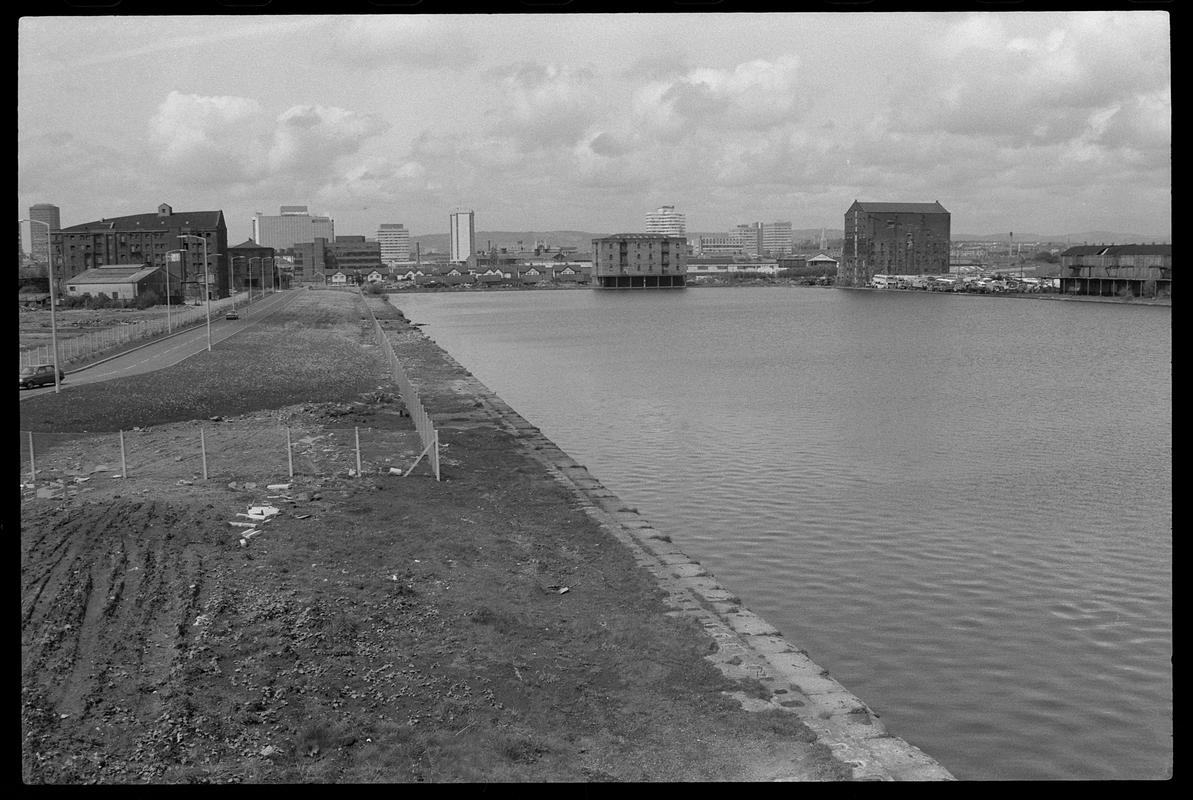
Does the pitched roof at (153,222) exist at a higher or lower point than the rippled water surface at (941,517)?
higher

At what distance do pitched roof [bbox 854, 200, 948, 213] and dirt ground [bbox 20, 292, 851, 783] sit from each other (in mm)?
179854

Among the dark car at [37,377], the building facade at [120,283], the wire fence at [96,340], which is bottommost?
the dark car at [37,377]

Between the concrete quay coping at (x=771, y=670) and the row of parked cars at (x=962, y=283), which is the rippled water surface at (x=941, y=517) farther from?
the row of parked cars at (x=962, y=283)

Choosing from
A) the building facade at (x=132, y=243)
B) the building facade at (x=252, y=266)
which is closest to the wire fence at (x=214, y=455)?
the building facade at (x=132, y=243)

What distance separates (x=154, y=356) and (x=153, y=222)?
78671 mm

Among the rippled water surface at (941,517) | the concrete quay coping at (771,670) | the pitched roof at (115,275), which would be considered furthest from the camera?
the pitched roof at (115,275)

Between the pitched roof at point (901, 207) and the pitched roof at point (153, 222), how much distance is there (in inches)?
4567

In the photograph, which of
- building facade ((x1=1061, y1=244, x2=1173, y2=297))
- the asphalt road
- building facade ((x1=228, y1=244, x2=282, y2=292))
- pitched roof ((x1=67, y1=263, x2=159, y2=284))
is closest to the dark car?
the asphalt road

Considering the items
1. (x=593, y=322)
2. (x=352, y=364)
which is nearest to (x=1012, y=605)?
(x=352, y=364)

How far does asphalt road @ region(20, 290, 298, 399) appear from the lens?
37.4 m

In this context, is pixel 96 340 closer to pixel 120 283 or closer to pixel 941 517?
pixel 941 517

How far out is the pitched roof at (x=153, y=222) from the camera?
116 meters

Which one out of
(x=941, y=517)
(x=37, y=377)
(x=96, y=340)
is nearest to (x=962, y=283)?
(x=96, y=340)
